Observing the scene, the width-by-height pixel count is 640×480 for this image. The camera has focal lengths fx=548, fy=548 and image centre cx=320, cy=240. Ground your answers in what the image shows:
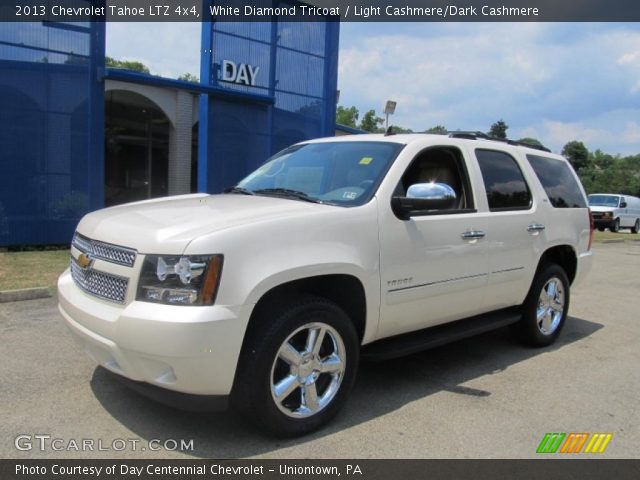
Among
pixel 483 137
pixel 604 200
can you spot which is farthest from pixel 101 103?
pixel 604 200

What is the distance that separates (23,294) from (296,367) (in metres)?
4.59

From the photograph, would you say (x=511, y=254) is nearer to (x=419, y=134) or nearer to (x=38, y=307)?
A: (x=419, y=134)

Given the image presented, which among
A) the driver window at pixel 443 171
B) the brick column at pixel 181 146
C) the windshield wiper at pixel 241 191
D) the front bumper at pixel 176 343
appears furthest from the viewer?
the brick column at pixel 181 146

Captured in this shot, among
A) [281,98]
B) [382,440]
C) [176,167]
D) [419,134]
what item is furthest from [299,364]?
[176,167]

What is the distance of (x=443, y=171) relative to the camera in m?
4.50

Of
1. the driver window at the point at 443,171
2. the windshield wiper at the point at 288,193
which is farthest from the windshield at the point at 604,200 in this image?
the windshield wiper at the point at 288,193

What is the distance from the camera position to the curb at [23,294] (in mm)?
6315

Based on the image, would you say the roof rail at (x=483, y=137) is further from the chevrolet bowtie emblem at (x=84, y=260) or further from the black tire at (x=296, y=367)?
the chevrolet bowtie emblem at (x=84, y=260)

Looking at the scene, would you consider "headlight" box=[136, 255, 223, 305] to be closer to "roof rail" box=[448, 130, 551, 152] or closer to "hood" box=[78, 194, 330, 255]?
"hood" box=[78, 194, 330, 255]

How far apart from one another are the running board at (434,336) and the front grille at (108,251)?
1.68 meters

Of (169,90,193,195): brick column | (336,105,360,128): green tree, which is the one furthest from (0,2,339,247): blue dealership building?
(336,105,360,128): green tree

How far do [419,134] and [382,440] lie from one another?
238 centimetres

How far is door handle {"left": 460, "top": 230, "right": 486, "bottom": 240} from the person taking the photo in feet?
14.0

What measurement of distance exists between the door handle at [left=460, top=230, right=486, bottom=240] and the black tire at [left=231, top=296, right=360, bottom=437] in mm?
1300
